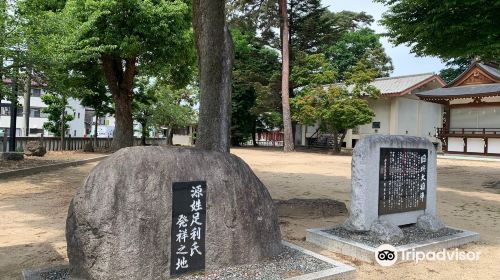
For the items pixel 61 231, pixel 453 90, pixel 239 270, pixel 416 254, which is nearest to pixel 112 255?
pixel 239 270

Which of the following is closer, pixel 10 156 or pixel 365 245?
pixel 365 245

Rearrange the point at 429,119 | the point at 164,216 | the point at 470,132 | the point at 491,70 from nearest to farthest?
the point at 164,216, the point at 491,70, the point at 470,132, the point at 429,119

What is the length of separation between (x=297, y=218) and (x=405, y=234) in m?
2.00

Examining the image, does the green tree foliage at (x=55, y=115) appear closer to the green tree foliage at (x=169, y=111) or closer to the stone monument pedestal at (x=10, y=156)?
the green tree foliage at (x=169, y=111)

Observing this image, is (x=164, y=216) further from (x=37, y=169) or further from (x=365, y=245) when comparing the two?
(x=37, y=169)

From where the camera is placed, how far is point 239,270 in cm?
404

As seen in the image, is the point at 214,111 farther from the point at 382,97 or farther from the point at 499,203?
the point at 382,97

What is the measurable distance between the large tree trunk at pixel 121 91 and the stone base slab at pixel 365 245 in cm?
1399

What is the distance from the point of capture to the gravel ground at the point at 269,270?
3.86 m

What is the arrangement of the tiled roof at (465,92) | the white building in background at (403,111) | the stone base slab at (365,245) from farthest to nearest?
the white building in background at (403,111) → the tiled roof at (465,92) → the stone base slab at (365,245)

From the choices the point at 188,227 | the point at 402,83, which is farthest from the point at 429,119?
the point at 188,227

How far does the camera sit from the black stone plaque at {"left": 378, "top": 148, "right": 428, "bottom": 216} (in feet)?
19.3

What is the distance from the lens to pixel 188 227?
12.7ft

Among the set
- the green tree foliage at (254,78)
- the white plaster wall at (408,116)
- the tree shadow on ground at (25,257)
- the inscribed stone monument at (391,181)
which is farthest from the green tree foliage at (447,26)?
the white plaster wall at (408,116)
